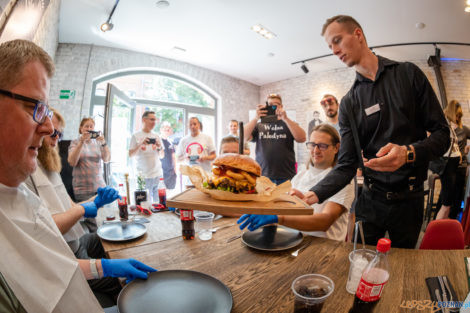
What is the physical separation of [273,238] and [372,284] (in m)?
0.66

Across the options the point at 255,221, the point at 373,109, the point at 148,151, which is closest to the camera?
the point at 255,221

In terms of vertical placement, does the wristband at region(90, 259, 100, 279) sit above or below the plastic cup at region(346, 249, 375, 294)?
below

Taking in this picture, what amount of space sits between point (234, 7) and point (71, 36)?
139 inches

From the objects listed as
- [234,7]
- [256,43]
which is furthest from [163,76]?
[234,7]

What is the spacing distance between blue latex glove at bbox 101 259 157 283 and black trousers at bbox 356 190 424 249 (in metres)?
1.55

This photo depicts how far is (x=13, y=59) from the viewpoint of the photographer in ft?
2.56

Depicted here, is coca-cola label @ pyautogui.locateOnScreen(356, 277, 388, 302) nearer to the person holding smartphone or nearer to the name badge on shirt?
the name badge on shirt

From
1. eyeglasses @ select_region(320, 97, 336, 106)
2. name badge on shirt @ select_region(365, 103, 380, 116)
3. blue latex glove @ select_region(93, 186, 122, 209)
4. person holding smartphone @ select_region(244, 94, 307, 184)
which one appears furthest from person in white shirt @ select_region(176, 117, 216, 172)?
name badge on shirt @ select_region(365, 103, 380, 116)

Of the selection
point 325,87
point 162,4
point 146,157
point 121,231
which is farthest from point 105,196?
point 325,87

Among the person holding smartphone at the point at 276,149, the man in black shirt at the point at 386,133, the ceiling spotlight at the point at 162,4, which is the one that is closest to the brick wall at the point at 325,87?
the person holding smartphone at the point at 276,149

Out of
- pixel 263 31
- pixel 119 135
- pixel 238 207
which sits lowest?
pixel 238 207

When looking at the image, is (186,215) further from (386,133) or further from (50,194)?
(386,133)

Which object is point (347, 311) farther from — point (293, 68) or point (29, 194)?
point (293, 68)

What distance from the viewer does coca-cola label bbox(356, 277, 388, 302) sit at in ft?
2.66
